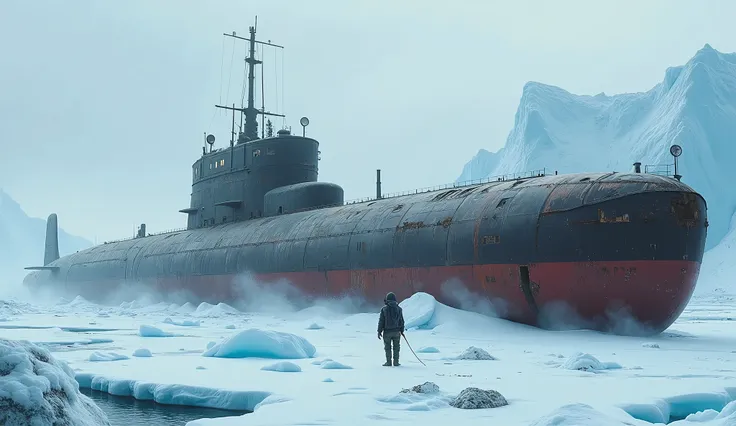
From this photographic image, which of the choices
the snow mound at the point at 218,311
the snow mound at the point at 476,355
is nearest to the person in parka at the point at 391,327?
the snow mound at the point at 476,355

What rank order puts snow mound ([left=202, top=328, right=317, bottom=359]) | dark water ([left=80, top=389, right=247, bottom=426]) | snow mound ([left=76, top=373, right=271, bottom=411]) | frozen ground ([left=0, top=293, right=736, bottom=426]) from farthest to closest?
snow mound ([left=202, top=328, right=317, bottom=359]) → snow mound ([left=76, top=373, right=271, bottom=411]) → dark water ([left=80, top=389, right=247, bottom=426]) → frozen ground ([left=0, top=293, right=736, bottom=426])

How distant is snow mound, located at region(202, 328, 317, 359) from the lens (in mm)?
14039

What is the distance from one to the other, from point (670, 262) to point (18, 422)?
54.2 feet

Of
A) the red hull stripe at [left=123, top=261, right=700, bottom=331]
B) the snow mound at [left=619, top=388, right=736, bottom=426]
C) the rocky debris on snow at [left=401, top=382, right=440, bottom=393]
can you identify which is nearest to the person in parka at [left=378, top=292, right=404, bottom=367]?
the rocky debris on snow at [left=401, top=382, right=440, bottom=393]

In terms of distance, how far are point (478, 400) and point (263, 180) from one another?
2725 cm

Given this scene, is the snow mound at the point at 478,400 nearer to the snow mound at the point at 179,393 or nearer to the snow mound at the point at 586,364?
the snow mound at the point at 179,393

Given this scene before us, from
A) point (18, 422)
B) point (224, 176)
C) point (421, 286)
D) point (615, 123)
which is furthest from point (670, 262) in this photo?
point (615, 123)

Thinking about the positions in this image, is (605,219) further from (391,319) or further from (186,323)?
(186,323)

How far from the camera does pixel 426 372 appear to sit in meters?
12.0

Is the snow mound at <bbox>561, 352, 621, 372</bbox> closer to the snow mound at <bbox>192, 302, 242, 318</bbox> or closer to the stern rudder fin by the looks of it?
the snow mound at <bbox>192, 302, 242, 318</bbox>

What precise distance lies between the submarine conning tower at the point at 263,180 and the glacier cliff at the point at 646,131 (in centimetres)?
4709

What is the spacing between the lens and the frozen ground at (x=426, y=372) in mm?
8586

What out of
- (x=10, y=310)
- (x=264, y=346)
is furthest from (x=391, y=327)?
(x=10, y=310)

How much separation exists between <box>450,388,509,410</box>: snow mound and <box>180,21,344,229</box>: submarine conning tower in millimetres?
23982
